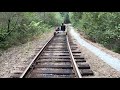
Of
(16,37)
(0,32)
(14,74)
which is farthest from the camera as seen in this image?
(16,37)

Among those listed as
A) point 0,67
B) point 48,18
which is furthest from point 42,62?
point 48,18

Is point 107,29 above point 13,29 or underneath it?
underneath

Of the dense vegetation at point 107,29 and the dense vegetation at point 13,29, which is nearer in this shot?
the dense vegetation at point 13,29

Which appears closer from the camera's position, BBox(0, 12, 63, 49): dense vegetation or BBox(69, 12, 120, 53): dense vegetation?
BBox(0, 12, 63, 49): dense vegetation

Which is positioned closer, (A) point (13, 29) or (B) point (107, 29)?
(A) point (13, 29)
